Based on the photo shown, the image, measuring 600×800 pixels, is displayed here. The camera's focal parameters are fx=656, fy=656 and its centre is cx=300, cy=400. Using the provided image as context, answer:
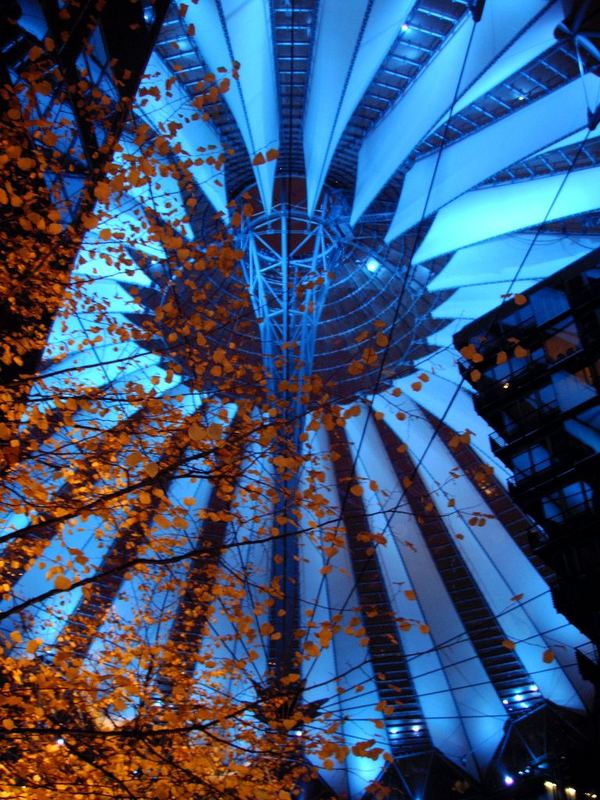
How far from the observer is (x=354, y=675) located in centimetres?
2391

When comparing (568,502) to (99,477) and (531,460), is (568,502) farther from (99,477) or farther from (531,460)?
(99,477)

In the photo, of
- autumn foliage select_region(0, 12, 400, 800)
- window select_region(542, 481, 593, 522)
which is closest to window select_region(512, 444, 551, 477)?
window select_region(542, 481, 593, 522)

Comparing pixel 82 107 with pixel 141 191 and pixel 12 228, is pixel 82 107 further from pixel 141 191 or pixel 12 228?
pixel 141 191

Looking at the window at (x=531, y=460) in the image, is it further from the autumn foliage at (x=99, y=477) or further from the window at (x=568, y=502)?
the autumn foliage at (x=99, y=477)

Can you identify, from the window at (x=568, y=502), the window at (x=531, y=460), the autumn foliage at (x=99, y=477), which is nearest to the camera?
the autumn foliage at (x=99, y=477)

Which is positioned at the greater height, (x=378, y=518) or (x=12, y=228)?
(x=378, y=518)

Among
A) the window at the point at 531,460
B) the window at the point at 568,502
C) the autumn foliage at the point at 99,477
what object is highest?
the window at the point at 531,460

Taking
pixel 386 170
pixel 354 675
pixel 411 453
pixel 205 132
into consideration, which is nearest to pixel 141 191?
pixel 205 132

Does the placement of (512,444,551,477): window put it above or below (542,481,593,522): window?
above

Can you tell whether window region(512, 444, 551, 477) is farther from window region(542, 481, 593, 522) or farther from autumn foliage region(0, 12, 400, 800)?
autumn foliage region(0, 12, 400, 800)

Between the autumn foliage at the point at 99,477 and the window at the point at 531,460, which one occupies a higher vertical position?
the window at the point at 531,460

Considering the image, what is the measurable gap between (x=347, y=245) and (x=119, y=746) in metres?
18.3

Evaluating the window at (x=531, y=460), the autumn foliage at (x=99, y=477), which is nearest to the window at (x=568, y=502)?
the window at (x=531, y=460)

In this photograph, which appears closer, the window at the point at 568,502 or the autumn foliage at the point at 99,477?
the autumn foliage at the point at 99,477
